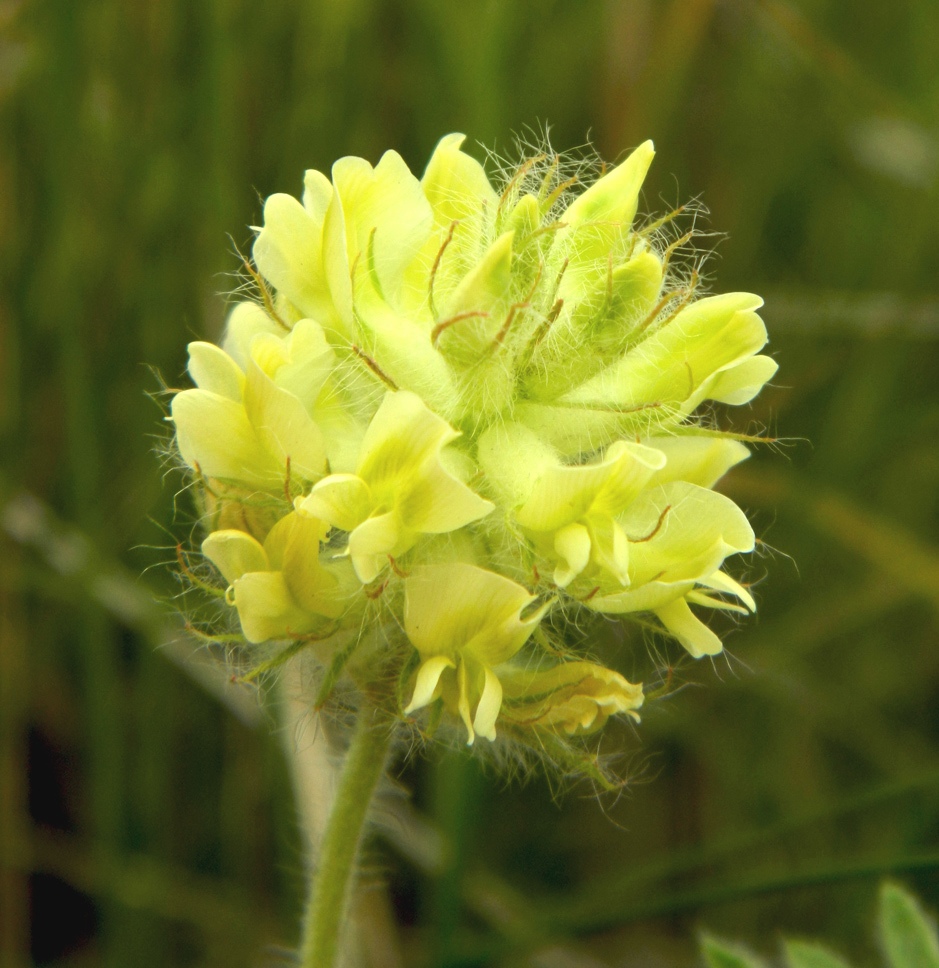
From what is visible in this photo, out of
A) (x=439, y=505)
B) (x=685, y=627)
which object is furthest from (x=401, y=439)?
(x=685, y=627)

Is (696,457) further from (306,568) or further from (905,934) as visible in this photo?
(905,934)

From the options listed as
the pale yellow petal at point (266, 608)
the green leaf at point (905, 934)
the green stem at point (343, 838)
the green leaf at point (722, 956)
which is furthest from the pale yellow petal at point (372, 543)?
the green leaf at point (905, 934)

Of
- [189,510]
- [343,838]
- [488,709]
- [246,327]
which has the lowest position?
[343,838]

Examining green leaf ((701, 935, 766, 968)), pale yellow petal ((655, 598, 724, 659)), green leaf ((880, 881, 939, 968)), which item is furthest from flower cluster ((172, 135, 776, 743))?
green leaf ((880, 881, 939, 968))

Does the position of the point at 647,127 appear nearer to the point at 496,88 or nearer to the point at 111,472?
the point at 496,88

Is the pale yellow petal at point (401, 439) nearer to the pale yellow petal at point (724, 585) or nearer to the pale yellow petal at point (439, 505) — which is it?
the pale yellow petal at point (439, 505)
